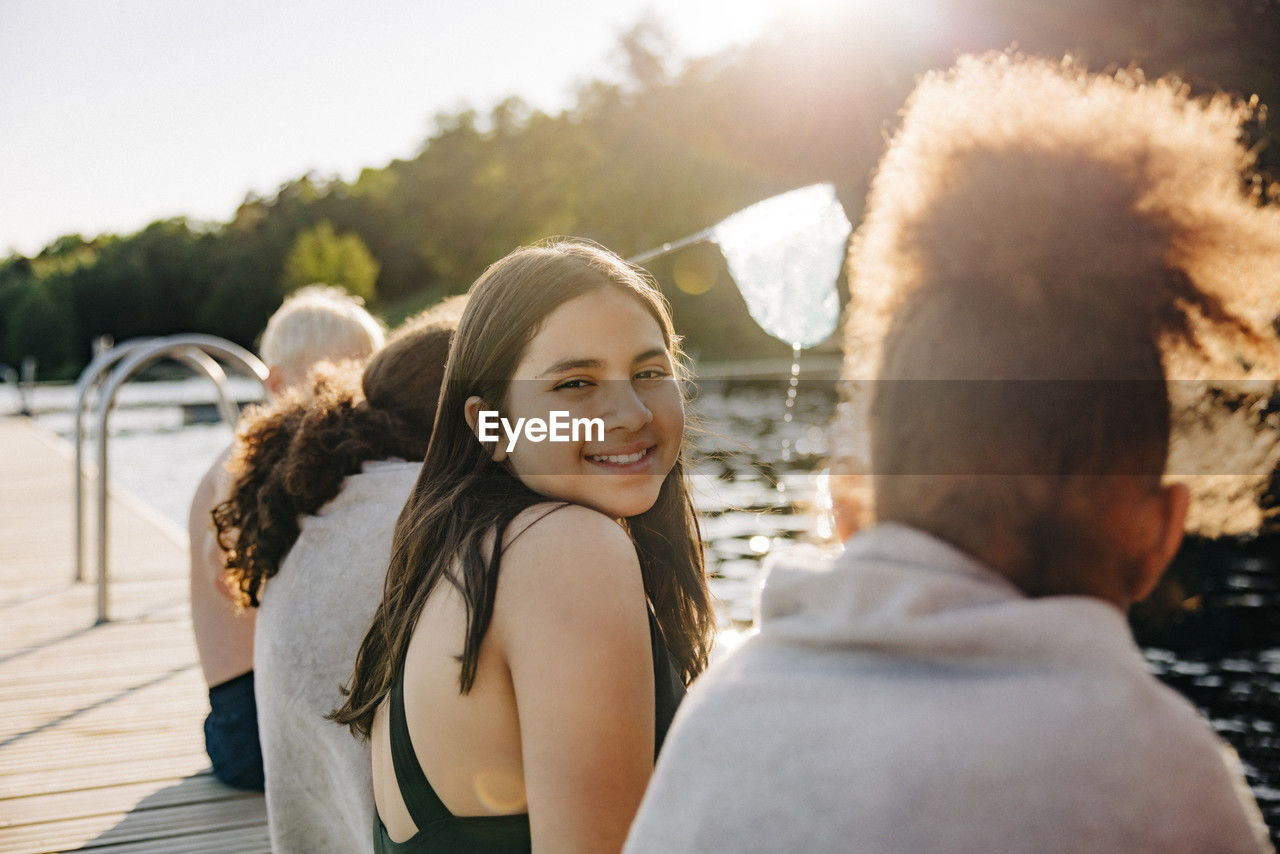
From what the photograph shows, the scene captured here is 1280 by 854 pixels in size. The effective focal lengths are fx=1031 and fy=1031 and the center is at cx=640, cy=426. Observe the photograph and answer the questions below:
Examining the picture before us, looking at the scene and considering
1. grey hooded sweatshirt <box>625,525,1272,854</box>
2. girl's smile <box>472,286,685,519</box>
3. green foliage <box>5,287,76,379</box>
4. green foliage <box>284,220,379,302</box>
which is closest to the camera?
grey hooded sweatshirt <box>625,525,1272,854</box>

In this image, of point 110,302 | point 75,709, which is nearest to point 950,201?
point 75,709

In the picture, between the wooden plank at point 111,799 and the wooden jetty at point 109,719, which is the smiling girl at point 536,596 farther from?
the wooden plank at point 111,799

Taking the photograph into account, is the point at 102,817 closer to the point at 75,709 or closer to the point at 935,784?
the point at 75,709

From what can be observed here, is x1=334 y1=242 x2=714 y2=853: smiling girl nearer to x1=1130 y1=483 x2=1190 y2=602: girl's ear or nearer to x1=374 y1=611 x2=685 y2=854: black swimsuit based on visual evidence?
x1=374 y1=611 x2=685 y2=854: black swimsuit

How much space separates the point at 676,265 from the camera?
45188mm

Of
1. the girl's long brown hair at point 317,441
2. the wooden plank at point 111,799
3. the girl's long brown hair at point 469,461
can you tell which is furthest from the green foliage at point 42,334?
the girl's long brown hair at point 469,461

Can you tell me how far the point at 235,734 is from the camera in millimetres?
3367

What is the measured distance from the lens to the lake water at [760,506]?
4.75 m


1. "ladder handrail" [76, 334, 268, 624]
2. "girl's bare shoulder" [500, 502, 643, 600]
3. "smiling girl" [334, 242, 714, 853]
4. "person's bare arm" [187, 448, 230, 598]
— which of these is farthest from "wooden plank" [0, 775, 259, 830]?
"girl's bare shoulder" [500, 502, 643, 600]

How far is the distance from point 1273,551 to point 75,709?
1489 cm

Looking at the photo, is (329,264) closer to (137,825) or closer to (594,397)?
(137,825)

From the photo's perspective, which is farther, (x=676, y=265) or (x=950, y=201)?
(x=676, y=265)

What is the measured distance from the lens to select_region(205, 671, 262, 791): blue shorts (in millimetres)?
3279

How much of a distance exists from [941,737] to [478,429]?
3.41ft
